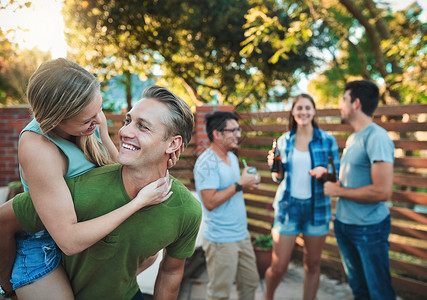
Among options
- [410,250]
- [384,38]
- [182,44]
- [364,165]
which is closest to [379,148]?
[364,165]

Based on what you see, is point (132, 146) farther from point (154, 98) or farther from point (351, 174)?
point (351, 174)

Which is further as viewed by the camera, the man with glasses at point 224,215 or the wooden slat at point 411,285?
the wooden slat at point 411,285

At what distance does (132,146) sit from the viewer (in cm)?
149

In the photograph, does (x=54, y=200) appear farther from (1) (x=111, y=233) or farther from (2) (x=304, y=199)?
(2) (x=304, y=199)

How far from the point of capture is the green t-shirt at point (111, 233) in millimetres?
1392

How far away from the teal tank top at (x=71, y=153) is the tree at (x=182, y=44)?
614 centimetres

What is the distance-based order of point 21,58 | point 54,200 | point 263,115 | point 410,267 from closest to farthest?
point 54,200 → point 21,58 → point 410,267 → point 263,115

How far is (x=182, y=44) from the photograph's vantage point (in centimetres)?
897

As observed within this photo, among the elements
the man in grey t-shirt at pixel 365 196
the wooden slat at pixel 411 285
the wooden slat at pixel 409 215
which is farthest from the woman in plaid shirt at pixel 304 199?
the wooden slat at pixel 411 285

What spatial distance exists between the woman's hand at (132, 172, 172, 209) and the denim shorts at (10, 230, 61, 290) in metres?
0.51

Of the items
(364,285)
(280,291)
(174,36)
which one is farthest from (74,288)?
(174,36)

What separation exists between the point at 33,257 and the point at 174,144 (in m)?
0.86

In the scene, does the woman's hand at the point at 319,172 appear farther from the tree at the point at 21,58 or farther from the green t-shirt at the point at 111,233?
the tree at the point at 21,58

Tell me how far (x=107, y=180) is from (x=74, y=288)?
1.84ft
